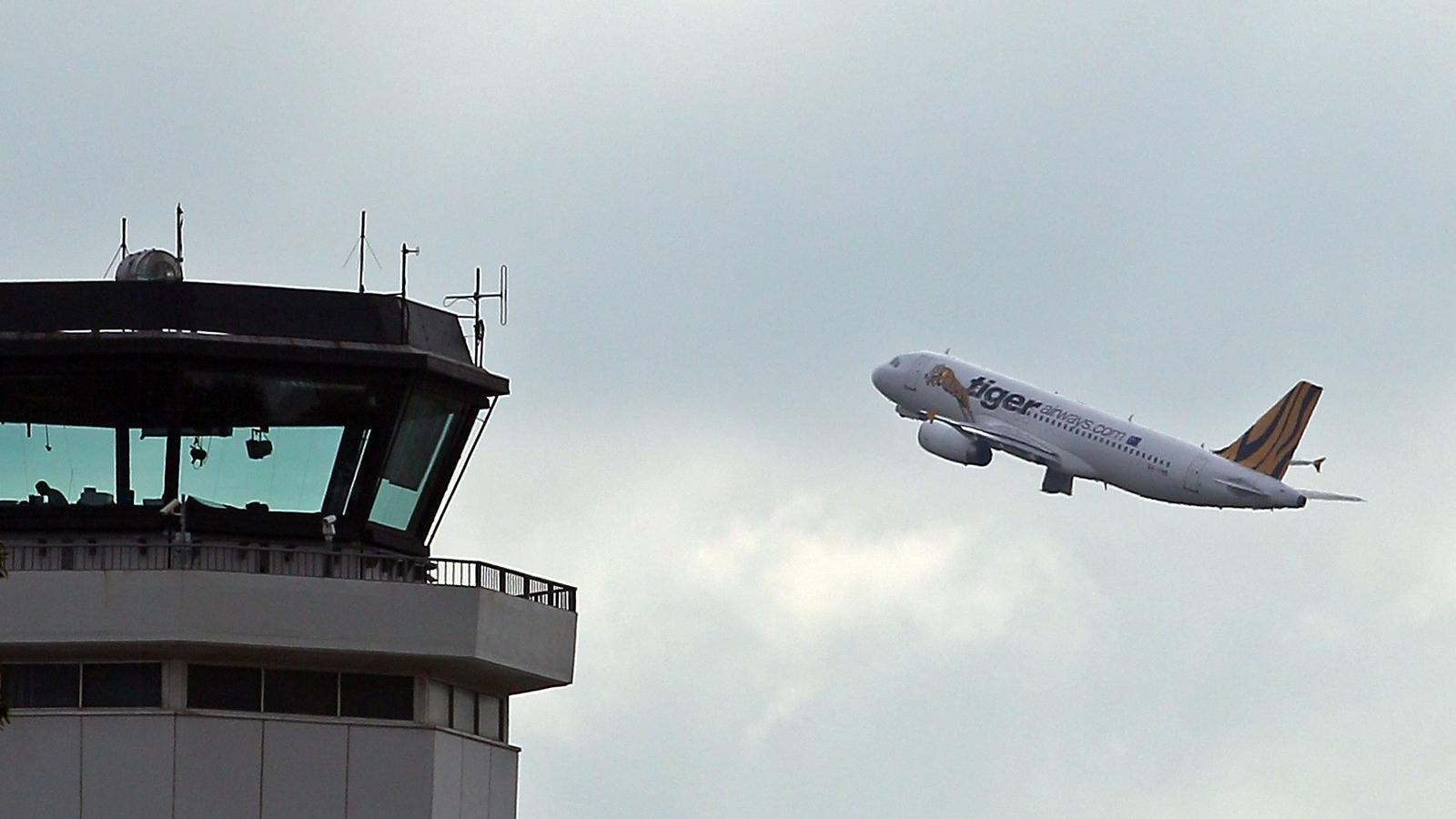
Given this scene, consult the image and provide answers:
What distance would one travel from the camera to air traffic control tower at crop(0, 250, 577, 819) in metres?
32.5

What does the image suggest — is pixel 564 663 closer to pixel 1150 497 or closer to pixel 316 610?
pixel 316 610

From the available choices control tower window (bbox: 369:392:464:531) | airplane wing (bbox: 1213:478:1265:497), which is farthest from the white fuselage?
control tower window (bbox: 369:392:464:531)

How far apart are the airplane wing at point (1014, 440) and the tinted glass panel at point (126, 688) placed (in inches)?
4415

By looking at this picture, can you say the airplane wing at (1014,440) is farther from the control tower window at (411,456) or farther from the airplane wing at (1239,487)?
the control tower window at (411,456)

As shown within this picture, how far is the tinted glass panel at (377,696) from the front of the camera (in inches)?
1331

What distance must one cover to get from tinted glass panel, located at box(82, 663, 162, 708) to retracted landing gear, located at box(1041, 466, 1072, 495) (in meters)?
113

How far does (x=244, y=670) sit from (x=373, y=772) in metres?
1.71

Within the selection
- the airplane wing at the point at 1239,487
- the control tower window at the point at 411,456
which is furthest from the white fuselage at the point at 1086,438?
the control tower window at the point at 411,456

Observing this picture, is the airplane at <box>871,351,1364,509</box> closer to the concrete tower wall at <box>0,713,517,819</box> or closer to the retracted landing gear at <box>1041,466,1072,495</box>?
the retracted landing gear at <box>1041,466,1072,495</box>

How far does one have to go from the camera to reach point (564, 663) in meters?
35.6

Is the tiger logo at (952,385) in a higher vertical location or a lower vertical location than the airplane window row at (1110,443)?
higher

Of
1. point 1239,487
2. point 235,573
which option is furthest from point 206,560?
point 1239,487

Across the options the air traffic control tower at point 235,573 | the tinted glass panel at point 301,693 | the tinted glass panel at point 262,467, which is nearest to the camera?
the air traffic control tower at point 235,573

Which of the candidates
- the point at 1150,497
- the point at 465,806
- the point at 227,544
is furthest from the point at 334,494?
the point at 1150,497
